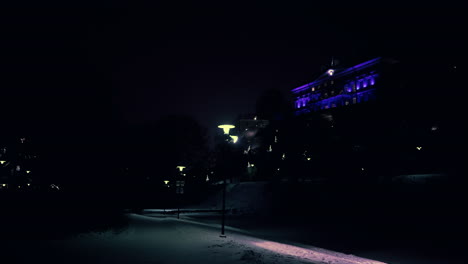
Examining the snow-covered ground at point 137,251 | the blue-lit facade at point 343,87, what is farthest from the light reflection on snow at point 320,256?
the blue-lit facade at point 343,87

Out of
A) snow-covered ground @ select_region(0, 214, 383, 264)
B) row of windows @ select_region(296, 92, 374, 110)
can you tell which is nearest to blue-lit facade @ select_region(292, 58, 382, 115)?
row of windows @ select_region(296, 92, 374, 110)

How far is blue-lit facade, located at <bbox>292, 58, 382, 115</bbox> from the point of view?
77.4m

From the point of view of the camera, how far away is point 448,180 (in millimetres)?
32250

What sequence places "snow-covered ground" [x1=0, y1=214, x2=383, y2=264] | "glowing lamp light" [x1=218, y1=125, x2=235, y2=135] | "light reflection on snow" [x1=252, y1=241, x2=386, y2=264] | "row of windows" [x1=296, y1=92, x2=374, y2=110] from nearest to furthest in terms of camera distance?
"snow-covered ground" [x1=0, y1=214, x2=383, y2=264] → "light reflection on snow" [x1=252, y1=241, x2=386, y2=264] → "glowing lamp light" [x1=218, y1=125, x2=235, y2=135] → "row of windows" [x1=296, y1=92, x2=374, y2=110]

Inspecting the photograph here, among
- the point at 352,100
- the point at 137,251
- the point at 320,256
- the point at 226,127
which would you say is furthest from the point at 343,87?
the point at 137,251

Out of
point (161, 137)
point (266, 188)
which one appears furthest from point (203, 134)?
point (266, 188)

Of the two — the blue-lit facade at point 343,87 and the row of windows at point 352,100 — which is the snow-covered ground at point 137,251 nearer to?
the blue-lit facade at point 343,87

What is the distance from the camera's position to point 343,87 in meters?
84.9

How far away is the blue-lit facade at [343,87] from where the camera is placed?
77.4 metres

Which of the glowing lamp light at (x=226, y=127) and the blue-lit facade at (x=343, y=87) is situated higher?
the blue-lit facade at (x=343, y=87)

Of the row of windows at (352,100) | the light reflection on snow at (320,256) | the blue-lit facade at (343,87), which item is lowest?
the light reflection on snow at (320,256)

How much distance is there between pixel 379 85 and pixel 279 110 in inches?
984

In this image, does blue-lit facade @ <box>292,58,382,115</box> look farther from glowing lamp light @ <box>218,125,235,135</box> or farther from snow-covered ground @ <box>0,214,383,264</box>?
snow-covered ground @ <box>0,214,383,264</box>

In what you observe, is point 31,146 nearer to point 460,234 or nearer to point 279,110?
point 460,234
